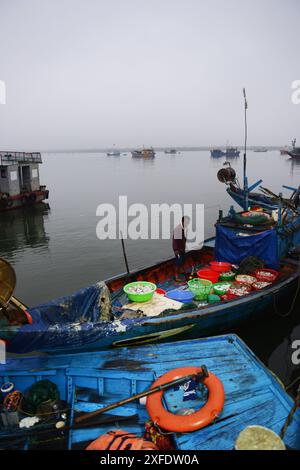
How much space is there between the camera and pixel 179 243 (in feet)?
37.0

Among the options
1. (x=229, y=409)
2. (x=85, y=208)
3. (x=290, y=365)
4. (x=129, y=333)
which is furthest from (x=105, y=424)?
(x=85, y=208)

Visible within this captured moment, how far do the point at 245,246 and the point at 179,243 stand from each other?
2.53 metres

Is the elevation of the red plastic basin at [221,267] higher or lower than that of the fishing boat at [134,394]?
higher

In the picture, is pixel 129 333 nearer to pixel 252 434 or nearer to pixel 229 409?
pixel 229 409

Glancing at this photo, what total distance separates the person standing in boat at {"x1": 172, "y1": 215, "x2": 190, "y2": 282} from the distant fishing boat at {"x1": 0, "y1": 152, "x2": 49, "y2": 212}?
1033 inches

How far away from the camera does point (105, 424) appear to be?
4988mm

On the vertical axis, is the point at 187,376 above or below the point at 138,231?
above

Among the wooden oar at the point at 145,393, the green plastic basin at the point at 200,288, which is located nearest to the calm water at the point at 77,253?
the green plastic basin at the point at 200,288

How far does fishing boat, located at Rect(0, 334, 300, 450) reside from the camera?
15.1ft

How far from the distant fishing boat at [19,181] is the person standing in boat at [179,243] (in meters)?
26.2

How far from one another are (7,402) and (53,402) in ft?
2.65

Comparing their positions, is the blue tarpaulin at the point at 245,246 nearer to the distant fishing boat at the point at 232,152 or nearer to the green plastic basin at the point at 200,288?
the green plastic basin at the point at 200,288

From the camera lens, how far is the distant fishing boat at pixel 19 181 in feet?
102

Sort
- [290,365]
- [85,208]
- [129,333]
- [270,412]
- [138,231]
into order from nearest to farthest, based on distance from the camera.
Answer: [270,412]
[129,333]
[290,365]
[138,231]
[85,208]
